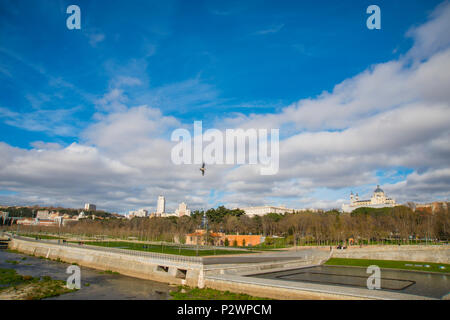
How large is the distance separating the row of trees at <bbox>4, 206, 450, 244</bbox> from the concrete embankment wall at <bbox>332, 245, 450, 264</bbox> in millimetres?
18951

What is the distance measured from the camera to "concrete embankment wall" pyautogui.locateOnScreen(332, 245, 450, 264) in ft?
133

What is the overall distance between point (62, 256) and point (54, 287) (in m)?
24.8

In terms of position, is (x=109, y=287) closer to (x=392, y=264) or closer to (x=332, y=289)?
(x=332, y=289)

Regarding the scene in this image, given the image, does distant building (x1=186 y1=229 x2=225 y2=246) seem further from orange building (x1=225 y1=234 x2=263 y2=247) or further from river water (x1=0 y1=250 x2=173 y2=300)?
river water (x1=0 y1=250 x2=173 y2=300)

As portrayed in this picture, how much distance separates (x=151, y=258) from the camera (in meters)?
33.7

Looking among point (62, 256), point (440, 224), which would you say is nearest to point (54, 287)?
point (62, 256)

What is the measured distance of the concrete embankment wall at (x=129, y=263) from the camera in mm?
28497

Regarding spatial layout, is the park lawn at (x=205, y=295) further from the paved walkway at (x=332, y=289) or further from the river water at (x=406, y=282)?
the river water at (x=406, y=282)

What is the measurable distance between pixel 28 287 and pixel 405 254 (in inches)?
1862

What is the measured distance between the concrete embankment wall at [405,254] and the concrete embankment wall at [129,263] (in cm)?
2713
